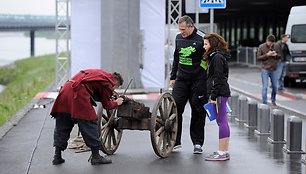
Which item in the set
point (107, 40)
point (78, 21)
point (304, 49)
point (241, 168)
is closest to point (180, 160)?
point (241, 168)

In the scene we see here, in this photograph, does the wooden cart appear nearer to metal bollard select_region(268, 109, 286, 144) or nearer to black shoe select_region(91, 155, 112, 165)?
black shoe select_region(91, 155, 112, 165)

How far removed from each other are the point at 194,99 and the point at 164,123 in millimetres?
661

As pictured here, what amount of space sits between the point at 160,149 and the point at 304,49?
46.5 feet

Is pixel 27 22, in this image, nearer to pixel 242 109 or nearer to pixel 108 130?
pixel 242 109

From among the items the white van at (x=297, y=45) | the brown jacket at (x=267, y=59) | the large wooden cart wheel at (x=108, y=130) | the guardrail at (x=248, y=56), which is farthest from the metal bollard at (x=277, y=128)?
the guardrail at (x=248, y=56)

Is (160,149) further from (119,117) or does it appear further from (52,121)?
(52,121)

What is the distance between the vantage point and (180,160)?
8617 mm

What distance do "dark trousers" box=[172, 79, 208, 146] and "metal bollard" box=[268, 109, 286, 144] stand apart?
143 centimetres

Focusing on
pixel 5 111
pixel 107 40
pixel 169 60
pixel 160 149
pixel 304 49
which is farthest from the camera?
pixel 304 49

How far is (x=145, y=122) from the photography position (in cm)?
861

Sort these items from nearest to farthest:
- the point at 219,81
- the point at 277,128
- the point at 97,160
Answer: the point at 97,160, the point at 219,81, the point at 277,128

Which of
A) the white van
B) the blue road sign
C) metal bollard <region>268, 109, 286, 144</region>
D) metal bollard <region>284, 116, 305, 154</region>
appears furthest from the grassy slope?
metal bollard <region>284, 116, 305, 154</region>

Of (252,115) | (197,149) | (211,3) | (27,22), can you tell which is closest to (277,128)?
(197,149)

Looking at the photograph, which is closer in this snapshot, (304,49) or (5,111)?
(5,111)
